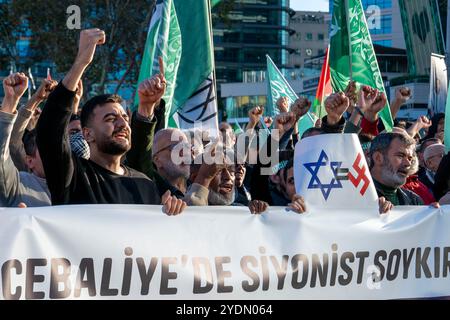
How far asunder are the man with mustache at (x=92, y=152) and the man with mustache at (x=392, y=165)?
137cm

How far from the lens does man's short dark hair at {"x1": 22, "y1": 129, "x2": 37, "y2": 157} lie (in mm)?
5471

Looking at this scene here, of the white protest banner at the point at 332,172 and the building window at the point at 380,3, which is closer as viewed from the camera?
the white protest banner at the point at 332,172

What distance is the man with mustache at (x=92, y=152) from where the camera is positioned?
14.6 ft

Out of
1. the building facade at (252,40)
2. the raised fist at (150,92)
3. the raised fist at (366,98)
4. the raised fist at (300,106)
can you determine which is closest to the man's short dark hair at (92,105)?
the raised fist at (150,92)

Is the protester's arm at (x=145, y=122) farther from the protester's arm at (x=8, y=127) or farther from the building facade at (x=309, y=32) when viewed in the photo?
the building facade at (x=309, y=32)

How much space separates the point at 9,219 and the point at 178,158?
4.58 ft

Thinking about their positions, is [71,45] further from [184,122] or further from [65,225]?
[65,225]

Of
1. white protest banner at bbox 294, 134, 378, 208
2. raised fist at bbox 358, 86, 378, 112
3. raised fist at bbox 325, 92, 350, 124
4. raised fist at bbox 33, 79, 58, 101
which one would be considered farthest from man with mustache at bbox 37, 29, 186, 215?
raised fist at bbox 358, 86, 378, 112

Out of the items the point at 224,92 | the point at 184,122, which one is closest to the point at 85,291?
the point at 184,122

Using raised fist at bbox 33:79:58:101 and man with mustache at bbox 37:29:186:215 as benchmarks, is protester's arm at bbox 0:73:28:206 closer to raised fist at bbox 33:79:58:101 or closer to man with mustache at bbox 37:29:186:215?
man with mustache at bbox 37:29:186:215

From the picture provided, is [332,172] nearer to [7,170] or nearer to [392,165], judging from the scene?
[392,165]

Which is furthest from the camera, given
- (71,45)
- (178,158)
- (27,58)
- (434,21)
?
(27,58)

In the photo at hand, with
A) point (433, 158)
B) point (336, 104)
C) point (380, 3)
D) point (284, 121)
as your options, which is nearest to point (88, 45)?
point (336, 104)
